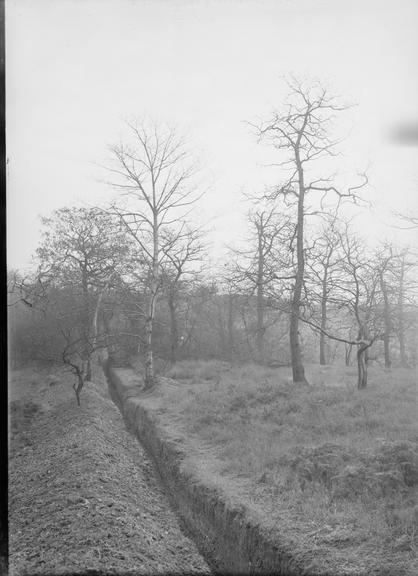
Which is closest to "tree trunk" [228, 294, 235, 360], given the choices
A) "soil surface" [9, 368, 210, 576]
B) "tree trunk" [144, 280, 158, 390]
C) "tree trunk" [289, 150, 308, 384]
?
"tree trunk" [144, 280, 158, 390]

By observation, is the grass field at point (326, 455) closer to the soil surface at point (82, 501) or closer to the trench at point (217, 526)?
the trench at point (217, 526)

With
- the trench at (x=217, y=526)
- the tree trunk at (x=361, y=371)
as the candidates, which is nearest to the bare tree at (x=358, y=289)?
the tree trunk at (x=361, y=371)

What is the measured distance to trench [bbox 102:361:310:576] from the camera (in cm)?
490

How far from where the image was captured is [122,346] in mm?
→ 18109

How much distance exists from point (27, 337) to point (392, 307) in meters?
13.5

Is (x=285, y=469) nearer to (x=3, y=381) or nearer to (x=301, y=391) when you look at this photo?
(x=3, y=381)

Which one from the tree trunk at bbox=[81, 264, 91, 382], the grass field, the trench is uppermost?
the tree trunk at bbox=[81, 264, 91, 382]

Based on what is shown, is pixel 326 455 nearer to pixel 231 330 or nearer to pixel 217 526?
pixel 217 526

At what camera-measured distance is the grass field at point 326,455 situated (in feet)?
15.6

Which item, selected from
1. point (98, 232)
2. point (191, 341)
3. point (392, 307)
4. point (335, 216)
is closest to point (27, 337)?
point (98, 232)

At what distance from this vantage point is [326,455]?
6695mm

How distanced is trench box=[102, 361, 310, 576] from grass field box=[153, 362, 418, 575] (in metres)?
0.29

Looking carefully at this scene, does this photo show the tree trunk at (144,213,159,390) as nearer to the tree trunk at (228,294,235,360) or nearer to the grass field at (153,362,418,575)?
the grass field at (153,362,418,575)

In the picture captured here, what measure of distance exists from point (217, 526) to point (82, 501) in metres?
1.56
